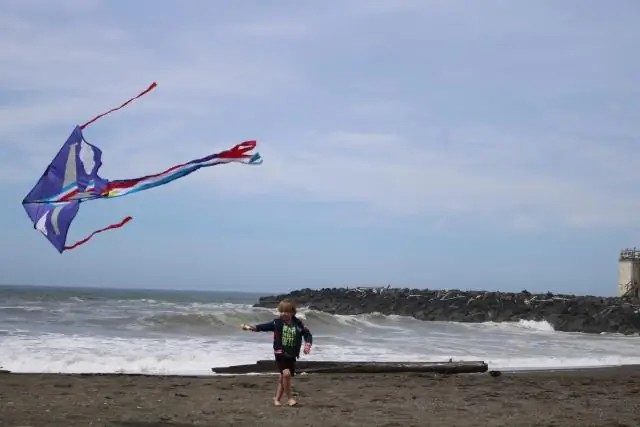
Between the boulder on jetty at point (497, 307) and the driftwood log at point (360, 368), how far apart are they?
73.5ft

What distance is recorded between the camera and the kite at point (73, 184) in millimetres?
6043

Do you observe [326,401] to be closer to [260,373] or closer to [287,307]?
[287,307]

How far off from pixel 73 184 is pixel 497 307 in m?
38.2

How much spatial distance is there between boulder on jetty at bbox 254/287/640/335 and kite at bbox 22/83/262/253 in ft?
98.5

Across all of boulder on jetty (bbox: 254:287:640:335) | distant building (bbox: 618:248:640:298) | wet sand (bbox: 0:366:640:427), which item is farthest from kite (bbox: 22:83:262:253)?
distant building (bbox: 618:248:640:298)

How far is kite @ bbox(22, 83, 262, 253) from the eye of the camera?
6043 mm

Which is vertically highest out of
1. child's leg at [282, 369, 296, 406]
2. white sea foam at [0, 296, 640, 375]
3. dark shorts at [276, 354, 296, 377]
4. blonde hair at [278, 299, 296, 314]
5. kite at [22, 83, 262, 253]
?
kite at [22, 83, 262, 253]

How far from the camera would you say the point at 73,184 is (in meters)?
6.21

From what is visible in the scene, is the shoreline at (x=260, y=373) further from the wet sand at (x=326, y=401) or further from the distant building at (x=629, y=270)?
the distant building at (x=629, y=270)

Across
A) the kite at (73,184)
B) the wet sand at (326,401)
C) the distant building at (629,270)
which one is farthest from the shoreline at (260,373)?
the distant building at (629,270)

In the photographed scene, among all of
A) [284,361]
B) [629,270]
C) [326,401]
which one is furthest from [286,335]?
[629,270]

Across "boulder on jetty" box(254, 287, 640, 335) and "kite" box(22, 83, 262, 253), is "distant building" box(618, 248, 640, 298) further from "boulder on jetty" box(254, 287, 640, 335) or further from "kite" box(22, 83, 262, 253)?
"kite" box(22, 83, 262, 253)

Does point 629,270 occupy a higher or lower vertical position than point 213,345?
higher

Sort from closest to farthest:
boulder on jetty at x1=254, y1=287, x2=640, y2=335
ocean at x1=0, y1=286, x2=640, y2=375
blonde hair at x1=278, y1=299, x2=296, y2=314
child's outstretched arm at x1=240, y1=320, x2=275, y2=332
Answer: child's outstretched arm at x1=240, y1=320, x2=275, y2=332 → blonde hair at x1=278, y1=299, x2=296, y2=314 → ocean at x1=0, y1=286, x2=640, y2=375 → boulder on jetty at x1=254, y1=287, x2=640, y2=335
